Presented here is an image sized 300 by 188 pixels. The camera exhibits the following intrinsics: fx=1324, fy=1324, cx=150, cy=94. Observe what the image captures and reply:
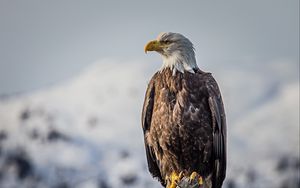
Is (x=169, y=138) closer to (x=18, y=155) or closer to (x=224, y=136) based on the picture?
(x=224, y=136)

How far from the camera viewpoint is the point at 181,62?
18.7m

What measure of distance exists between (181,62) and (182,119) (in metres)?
0.85

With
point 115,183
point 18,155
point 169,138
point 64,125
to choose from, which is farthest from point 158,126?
point 64,125

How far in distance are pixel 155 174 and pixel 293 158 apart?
298 ft

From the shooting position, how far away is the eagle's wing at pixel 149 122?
18.7 meters

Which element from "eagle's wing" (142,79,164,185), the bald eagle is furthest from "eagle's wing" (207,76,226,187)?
"eagle's wing" (142,79,164,185)

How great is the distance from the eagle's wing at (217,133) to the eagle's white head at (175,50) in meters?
0.43

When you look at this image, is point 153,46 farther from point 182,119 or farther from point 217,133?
point 217,133

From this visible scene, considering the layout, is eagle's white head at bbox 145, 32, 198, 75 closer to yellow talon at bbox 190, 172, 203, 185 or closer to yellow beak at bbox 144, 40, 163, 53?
yellow beak at bbox 144, 40, 163, 53

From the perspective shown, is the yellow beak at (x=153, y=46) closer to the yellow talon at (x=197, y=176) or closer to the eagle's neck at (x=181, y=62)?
the eagle's neck at (x=181, y=62)

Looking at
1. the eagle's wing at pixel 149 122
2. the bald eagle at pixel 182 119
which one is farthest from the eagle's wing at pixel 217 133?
the eagle's wing at pixel 149 122

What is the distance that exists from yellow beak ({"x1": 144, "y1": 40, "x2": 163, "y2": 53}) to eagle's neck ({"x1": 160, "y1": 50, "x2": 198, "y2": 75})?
23cm

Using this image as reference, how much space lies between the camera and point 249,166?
362 feet

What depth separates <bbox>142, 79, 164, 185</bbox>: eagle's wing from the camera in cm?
1873
